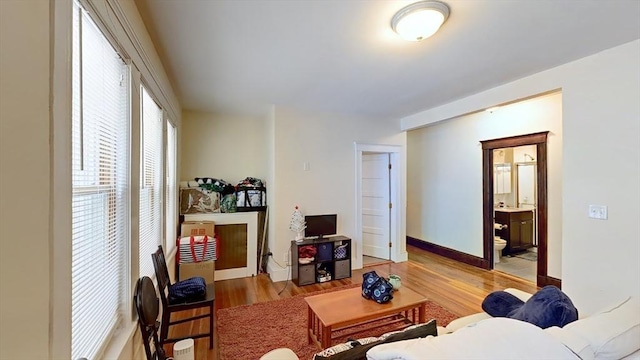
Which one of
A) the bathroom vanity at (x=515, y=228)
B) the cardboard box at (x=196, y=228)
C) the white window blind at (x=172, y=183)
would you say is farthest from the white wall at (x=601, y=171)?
the white window blind at (x=172, y=183)

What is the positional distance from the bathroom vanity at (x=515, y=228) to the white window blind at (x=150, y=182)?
18.7 ft

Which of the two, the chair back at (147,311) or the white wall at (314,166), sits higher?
the white wall at (314,166)

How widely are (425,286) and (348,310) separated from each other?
1.94 meters

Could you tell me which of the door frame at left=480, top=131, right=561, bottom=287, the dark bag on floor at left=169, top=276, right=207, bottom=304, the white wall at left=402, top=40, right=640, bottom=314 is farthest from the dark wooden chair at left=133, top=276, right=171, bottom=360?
the door frame at left=480, top=131, right=561, bottom=287

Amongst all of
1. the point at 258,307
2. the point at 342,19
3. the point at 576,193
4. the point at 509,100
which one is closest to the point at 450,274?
the point at 576,193

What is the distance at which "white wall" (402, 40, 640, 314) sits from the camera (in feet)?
6.93

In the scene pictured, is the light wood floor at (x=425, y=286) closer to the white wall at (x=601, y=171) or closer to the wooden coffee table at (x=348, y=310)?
the wooden coffee table at (x=348, y=310)

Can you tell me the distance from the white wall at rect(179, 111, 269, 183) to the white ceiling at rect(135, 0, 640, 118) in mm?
1048

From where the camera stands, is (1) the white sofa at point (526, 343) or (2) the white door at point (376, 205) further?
(2) the white door at point (376, 205)

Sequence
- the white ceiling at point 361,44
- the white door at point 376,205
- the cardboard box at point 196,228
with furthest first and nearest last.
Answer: the white door at point 376,205 → the cardboard box at point 196,228 → the white ceiling at point 361,44

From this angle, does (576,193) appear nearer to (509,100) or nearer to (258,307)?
(509,100)

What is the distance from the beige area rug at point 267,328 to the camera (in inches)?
88.7

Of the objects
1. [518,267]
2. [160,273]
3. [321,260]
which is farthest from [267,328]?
[518,267]
